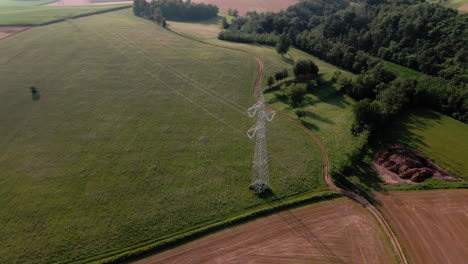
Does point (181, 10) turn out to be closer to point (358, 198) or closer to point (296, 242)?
point (358, 198)

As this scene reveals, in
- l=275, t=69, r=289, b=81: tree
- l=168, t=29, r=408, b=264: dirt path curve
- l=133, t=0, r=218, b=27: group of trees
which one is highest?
l=133, t=0, r=218, b=27: group of trees

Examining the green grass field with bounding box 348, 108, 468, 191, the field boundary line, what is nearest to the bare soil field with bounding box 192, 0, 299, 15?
the green grass field with bounding box 348, 108, 468, 191

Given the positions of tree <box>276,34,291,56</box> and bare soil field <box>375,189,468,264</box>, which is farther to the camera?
tree <box>276,34,291,56</box>

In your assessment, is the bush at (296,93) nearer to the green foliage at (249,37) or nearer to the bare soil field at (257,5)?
the green foliage at (249,37)

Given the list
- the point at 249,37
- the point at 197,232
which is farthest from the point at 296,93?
the point at 249,37

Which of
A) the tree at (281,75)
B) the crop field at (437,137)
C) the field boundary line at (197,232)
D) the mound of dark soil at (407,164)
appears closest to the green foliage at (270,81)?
the tree at (281,75)

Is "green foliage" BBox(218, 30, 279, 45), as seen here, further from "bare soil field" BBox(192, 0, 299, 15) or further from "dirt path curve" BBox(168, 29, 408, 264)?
"bare soil field" BBox(192, 0, 299, 15)
